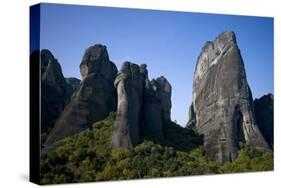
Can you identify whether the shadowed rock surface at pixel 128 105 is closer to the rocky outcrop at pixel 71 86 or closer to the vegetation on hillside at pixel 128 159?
the vegetation on hillside at pixel 128 159

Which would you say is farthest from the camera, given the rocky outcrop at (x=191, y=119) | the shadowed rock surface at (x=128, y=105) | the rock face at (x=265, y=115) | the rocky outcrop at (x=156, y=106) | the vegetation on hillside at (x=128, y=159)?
the rock face at (x=265, y=115)

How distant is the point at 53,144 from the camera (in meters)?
12.6

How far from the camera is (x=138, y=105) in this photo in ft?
45.1

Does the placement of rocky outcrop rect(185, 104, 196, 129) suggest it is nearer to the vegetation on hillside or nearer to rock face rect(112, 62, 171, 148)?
the vegetation on hillside

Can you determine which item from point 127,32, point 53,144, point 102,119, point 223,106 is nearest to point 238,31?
point 223,106

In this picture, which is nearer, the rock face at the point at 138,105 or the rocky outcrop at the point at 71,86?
the rocky outcrop at the point at 71,86

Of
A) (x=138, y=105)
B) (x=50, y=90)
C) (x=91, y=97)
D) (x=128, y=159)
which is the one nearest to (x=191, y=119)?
(x=138, y=105)

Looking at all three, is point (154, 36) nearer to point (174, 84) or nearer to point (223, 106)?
point (174, 84)

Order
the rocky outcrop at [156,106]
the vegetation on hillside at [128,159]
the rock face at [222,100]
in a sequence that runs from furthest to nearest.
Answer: the rock face at [222,100] → the rocky outcrop at [156,106] → the vegetation on hillside at [128,159]

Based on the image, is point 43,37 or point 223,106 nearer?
point 43,37

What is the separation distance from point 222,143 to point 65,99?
140 inches

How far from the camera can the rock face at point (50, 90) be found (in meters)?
12.5

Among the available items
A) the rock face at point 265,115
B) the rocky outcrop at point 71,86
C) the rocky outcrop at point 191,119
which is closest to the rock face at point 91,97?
the rocky outcrop at point 71,86

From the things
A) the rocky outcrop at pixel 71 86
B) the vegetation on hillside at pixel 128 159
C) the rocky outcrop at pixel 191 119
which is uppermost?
the rocky outcrop at pixel 71 86
